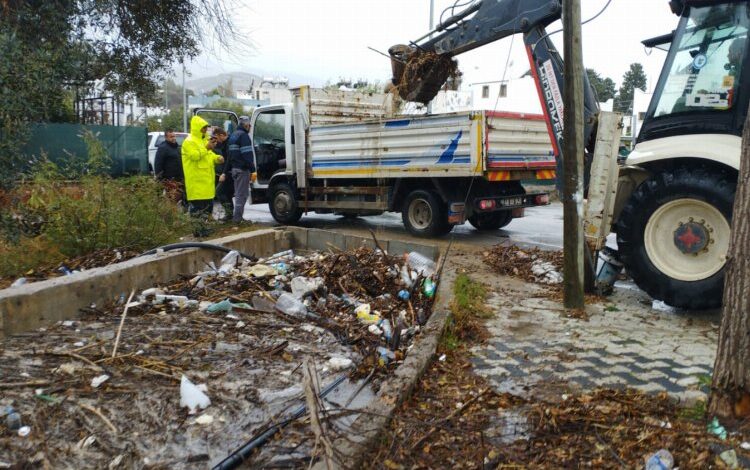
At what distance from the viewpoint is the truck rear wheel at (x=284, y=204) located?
11.9 metres

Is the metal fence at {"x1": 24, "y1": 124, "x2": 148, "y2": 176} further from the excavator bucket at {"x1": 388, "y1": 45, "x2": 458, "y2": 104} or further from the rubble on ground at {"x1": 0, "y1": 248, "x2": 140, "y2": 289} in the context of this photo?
the excavator bucket at {"x1": 388, "y1": 45, "x2": 458, "y2": 104}

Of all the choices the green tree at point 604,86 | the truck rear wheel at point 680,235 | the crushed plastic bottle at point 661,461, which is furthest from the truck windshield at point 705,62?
the green tree at point 604,86

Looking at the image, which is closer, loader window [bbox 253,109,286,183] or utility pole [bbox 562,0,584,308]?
utility pole [bbox 562,0,584,308]

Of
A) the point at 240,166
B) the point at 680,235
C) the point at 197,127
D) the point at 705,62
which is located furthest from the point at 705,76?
the point at 240,166

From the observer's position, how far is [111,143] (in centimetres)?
1556

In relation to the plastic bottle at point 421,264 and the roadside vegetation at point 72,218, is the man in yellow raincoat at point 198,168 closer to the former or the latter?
the roadside vegetation at point 72,218

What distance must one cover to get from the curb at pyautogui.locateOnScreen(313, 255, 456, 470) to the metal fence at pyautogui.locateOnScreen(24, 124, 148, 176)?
11.5 m

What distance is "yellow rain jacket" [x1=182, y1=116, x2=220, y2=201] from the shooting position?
901 cm

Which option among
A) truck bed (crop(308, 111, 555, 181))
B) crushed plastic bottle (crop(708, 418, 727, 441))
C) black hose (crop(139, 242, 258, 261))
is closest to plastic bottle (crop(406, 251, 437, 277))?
black hose (crop(139, 242, 258, 261))

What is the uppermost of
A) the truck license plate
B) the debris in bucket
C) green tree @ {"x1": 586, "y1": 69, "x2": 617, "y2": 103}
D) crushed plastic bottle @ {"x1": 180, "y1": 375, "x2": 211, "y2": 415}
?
green tree @ {"x1": 586, "y1": 69, "x2": 617, "y2": 103}

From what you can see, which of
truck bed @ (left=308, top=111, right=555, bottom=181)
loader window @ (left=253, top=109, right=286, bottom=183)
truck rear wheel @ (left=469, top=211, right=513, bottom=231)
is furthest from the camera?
loader window @ (left=253, top=109, right=286, bottom=183)

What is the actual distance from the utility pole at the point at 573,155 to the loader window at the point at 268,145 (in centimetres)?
778

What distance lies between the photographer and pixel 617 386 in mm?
3635

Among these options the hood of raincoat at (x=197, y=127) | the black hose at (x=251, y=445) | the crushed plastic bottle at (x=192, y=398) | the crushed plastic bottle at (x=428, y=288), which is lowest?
the black hose at (x=251, y=445)
